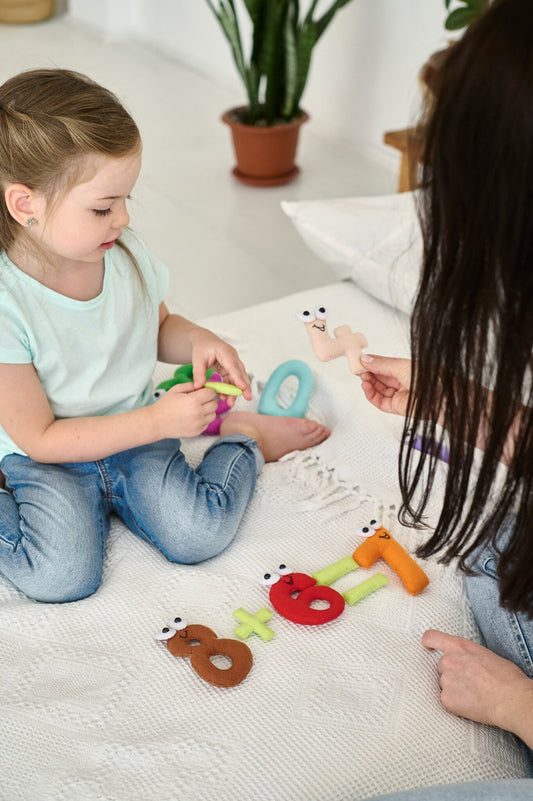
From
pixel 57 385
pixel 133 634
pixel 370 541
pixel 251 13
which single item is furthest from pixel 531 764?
pixel 251 13

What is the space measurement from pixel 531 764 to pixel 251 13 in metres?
1.99

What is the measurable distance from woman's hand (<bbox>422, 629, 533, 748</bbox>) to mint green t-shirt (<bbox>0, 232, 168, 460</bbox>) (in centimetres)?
53

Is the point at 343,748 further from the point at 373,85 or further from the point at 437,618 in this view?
the point at 373,85

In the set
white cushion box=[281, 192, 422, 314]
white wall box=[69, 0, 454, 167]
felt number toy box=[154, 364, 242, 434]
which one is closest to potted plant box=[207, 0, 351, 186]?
white wall box=[69, 0, 454, 167]

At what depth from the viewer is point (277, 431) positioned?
1290 mm

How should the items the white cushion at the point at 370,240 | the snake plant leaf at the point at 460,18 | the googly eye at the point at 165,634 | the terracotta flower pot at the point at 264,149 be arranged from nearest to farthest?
the googly eye at the point at 165,634, the white cushion at the point at 370,240, the snake plant leaf at the point at 460,18, the terracotta flower pot at the point at 264,149

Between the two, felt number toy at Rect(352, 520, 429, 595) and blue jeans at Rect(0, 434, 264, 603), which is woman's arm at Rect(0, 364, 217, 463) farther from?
felt number toy at Rect(352, 520, 429, 595)

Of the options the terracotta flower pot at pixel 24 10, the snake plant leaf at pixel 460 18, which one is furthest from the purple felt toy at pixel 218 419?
the terracotta flower pot at pixel 24 10

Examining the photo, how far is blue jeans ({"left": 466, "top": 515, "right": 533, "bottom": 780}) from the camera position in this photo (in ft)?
3.07

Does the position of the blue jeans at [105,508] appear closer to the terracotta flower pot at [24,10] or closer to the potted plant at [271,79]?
the potted plant at [271,79]

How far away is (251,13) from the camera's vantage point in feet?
7.48

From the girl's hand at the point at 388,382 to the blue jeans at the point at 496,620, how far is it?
0.19 meters

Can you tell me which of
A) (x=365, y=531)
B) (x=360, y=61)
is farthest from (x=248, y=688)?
(x=360, y=61)

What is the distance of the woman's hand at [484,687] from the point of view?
857 millimetres
